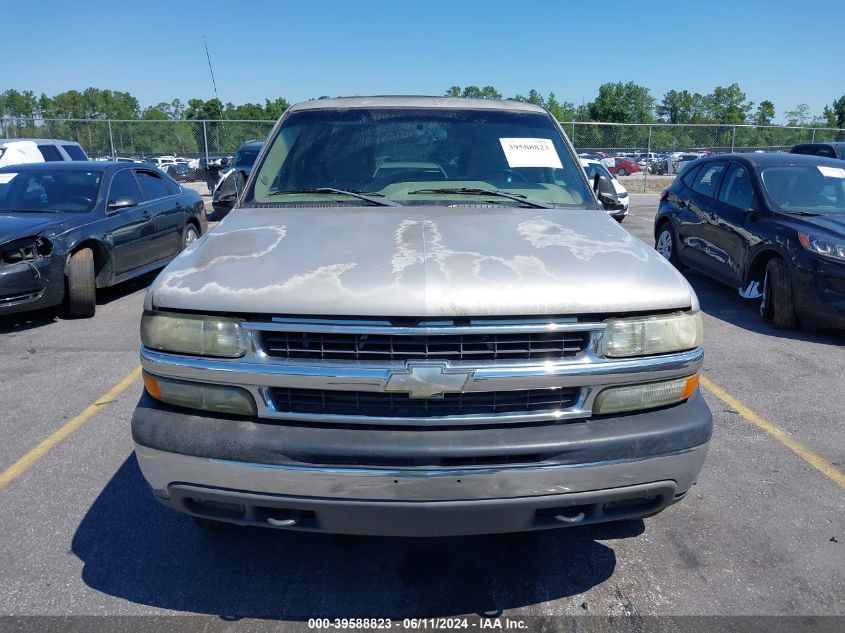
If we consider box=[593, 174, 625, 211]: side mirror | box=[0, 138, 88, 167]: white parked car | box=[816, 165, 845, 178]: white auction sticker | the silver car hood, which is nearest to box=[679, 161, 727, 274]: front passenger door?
box=[816, 165, 845, 178]: white auction sticker

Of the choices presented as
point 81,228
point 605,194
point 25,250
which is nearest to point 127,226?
point 81,228

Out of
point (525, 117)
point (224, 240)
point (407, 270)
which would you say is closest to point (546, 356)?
point (407, 270)

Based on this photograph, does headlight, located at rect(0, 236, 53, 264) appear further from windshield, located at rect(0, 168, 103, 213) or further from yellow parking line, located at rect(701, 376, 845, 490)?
yellow parking line, located at rect(701, 376, 845, 490)

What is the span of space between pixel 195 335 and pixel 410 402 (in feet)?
2.68

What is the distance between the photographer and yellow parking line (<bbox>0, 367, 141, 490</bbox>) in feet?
12.8

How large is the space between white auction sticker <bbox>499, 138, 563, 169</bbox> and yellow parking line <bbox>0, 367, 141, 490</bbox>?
10.6 feet

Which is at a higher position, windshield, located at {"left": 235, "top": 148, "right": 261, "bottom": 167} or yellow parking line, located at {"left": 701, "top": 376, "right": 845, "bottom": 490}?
windshield, located at {"left": 235, "top": 148, "right": 261, "bottom": 167}

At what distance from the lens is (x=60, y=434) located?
4.45 m

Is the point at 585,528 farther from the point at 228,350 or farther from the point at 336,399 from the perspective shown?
the point at 228,350

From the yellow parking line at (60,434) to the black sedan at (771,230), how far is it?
602 centimetres

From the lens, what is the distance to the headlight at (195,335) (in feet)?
8.18

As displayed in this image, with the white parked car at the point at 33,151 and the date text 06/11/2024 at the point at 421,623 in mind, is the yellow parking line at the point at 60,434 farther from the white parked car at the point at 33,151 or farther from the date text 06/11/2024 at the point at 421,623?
the white parked car at the point at 33,151

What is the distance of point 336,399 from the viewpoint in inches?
97.7

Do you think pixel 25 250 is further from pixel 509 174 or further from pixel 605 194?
pixel 605 194
